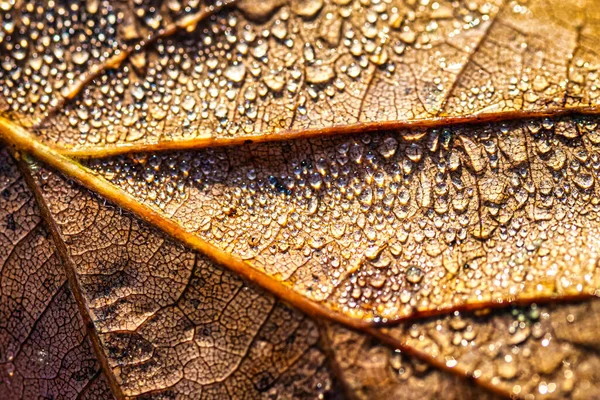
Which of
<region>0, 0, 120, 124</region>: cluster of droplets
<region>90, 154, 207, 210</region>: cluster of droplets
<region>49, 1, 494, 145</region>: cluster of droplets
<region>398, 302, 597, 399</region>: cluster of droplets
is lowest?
<region>398, 302, 597, 399</region>: cluster of droplets

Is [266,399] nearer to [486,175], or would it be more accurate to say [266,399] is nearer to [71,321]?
[71,321]

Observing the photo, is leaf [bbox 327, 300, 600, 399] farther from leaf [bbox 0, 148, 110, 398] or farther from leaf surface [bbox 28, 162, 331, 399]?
leaf [bbox 0, 148, 110, 398]

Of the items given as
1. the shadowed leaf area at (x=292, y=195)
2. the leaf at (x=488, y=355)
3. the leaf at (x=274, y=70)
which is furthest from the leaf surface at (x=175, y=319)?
the leaf at (x=274, y=70)

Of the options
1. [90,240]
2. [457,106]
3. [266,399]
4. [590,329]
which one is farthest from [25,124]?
[590,329]

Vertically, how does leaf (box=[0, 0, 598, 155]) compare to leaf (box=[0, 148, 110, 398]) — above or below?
above

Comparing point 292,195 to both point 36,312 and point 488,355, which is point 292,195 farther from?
point 36,312

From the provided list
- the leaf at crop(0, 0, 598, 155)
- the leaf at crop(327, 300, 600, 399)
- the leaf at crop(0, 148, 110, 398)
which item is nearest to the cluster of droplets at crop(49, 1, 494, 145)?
the leaf at crop(0, 0, 598, 155)

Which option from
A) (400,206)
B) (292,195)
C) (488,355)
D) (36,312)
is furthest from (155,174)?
(488,355)

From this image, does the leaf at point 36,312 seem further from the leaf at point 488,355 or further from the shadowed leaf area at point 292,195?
the leaf at point 488,355

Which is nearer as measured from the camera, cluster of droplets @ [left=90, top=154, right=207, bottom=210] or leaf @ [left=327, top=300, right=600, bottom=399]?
leaf @ [left=327, top=300, right=600, bottom=399]
